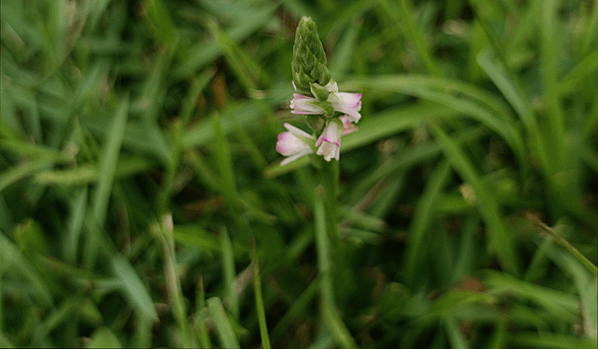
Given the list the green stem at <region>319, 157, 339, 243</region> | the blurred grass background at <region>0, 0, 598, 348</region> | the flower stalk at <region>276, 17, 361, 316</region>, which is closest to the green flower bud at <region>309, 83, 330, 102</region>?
the flower stalk at <region>276, 17, 361, 316</region>

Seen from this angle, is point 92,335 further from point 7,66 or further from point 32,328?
point 7,66

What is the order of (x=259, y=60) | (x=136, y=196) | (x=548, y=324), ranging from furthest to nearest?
(x=259, y=60) < (x=136, y=196) < (x=548, y=324)

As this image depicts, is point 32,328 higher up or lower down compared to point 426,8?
lower down

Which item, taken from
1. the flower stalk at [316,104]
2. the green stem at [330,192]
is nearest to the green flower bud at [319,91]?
the flower stalk at [316,104]

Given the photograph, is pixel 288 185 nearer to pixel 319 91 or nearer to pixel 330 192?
pixel 330 192

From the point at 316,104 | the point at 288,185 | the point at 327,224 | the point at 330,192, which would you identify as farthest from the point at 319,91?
the point at 288,185

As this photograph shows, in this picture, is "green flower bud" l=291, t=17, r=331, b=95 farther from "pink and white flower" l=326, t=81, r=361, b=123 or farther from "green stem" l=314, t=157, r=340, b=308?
"green stem" l=314, t=157, r=340, b=308


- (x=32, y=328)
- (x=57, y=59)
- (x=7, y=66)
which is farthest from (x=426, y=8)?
(x=32, y=328)
